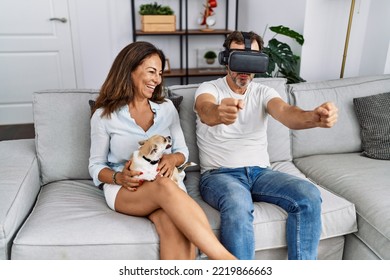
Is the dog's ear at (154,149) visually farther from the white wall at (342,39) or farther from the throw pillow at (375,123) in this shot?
the white wall at (342,39)

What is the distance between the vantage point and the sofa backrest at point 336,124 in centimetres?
180

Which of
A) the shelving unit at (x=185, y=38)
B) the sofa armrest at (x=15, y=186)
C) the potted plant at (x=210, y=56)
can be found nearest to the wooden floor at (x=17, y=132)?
the shelving unit at (x=185, y=38)

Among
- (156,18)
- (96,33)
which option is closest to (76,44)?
(96,33)

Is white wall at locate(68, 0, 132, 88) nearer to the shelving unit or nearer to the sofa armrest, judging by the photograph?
the shelving unit

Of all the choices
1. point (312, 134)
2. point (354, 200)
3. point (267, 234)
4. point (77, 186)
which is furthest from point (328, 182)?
point (77, 186)

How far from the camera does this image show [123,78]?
1.35 m

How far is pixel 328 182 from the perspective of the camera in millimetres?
1577

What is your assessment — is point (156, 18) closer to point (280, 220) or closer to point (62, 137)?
point (62, 137)

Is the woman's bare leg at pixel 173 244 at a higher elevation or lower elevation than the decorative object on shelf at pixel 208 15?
lower

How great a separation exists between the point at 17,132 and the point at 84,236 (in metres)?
2.36

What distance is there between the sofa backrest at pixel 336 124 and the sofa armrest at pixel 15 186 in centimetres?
123

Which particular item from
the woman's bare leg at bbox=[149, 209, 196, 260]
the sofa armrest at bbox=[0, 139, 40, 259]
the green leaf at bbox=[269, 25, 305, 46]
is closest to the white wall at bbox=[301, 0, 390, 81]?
the green leaf at bbox=[269, 25, 305, 46]

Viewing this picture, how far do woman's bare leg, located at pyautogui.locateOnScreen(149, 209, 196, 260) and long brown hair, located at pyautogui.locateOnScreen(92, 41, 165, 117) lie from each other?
488mm
